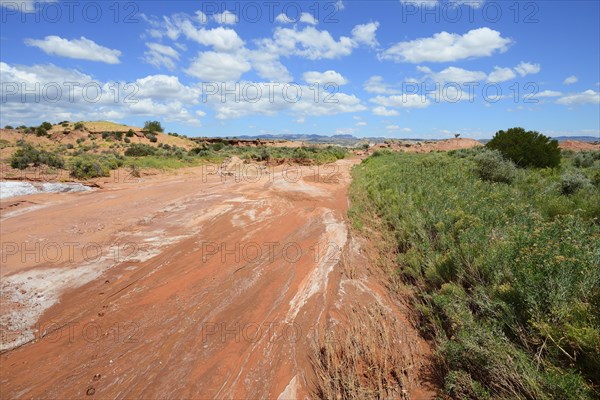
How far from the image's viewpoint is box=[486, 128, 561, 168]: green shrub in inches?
617

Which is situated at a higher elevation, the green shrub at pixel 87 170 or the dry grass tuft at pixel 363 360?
the green shrub at pixel 87 170

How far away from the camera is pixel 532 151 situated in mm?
15891

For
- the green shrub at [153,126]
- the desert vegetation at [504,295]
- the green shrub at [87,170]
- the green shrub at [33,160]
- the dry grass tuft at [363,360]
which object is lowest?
the dry grass tuft at [363,360]

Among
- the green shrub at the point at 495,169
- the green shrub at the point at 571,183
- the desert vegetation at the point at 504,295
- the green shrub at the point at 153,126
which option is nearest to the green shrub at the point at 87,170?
the desert vegetation at the point at 504,295

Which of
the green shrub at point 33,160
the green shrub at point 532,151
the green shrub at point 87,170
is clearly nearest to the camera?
the green shrub at point 532,151

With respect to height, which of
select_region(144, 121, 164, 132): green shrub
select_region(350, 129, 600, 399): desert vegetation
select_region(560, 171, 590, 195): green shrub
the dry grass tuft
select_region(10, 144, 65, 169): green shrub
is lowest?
the dry grass tuft

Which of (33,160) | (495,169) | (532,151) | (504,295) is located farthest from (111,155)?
(504,295)

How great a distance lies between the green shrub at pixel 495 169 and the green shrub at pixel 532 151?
9.63 ft

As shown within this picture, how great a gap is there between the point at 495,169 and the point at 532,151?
16.6ft

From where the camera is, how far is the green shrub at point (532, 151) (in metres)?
15.7

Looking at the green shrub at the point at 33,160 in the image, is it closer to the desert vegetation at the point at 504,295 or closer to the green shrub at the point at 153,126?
the desert vegetation at the point at 504,295

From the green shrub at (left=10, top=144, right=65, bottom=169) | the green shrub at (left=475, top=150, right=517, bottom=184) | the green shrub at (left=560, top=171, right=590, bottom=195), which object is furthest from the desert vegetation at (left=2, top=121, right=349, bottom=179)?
the green shrub at (left=560, top=171, right=590, bottom=195)

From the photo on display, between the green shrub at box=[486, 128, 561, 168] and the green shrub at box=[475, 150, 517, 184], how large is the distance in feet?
9.63

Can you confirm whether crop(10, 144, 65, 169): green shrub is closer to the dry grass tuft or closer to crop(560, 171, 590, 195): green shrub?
the dry grass tuft
